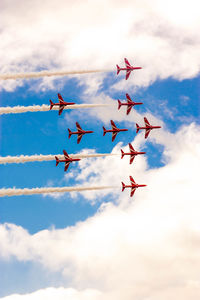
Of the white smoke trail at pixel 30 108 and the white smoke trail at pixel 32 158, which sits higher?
the white smoke trail at pixel 30 108

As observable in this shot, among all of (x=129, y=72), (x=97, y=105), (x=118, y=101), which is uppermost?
(x=129, y=72)

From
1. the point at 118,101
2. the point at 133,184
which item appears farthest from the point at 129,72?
the point at 133,184

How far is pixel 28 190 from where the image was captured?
132375mm

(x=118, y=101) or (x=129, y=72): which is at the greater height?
(x=129, y=72)

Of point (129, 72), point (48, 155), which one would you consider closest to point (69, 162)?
point (48, 155)

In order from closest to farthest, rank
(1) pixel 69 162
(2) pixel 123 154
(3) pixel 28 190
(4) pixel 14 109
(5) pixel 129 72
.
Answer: (3) pixel 28 190, (4) pixel 14 109, (1) pixel 69 162, (2) pixel 123 154, (5) pixel 129 72

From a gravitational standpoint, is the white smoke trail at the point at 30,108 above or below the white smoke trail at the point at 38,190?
above

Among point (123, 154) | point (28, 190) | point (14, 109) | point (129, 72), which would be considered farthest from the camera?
point (129, 72)

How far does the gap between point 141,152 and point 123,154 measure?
9.21m

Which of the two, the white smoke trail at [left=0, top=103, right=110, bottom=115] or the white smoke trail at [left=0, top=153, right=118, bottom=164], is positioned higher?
the white smoke trail at [left=0, top=103, right=110, bottom=115]

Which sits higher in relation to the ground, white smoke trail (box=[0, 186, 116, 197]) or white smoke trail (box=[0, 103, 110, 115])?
white smoke trail (box=[0, 103, 110, 115])

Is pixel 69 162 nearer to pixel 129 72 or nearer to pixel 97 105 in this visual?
pixel 97 105

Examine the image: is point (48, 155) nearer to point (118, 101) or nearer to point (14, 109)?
point (14, 109)

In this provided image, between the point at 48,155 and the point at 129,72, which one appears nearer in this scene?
the point at 48,155
